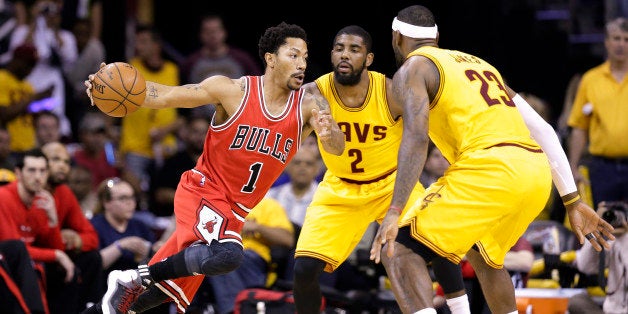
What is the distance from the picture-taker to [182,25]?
50.5ft

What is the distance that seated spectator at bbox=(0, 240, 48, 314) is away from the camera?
353 inches

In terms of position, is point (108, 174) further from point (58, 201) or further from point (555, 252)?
point (555, 252)

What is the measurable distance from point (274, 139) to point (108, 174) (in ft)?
17.9

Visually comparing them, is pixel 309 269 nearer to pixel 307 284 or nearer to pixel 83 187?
pixel 307 284

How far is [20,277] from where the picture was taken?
9102mm

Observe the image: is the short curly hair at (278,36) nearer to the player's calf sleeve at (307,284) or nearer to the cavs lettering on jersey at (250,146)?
the cavs lettering on jersey at (250,146)

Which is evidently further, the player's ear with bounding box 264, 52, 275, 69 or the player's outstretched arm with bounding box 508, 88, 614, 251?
the player's ear with bounding box 264, 52, 275, 69

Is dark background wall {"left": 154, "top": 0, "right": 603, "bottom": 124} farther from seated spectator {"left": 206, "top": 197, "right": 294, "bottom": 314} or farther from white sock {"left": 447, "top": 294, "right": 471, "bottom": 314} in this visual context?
white sock {"left": 447, "top": 294, "right": 471, "bottom": 314}

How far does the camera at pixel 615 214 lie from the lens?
8.89 metres

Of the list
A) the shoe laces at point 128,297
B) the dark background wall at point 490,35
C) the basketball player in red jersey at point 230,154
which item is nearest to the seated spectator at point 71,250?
the basketball player in red jersey at point 230,154

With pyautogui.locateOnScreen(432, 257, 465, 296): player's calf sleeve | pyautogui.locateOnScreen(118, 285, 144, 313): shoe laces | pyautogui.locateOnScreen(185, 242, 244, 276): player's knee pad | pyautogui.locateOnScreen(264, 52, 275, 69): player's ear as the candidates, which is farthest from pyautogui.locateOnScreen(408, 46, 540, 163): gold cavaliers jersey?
pyautogui.locateOnScreen(118, 285, 144, 313): shoe laces

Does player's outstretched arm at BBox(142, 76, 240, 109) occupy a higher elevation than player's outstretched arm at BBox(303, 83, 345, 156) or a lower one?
higher

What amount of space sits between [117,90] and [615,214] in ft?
13.4

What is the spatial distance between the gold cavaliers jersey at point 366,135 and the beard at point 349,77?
73 millimetres
